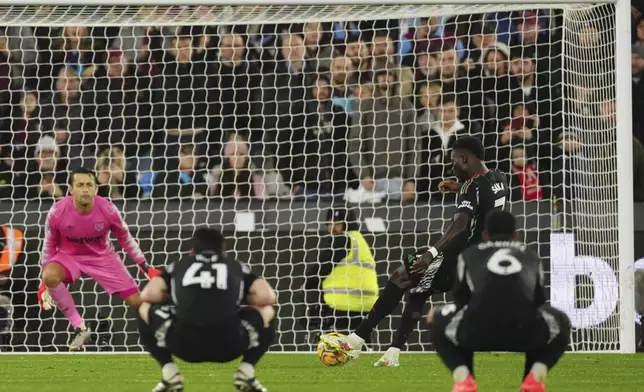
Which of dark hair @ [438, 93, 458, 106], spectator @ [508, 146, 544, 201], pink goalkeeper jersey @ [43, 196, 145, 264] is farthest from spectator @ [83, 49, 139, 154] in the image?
spectator @ [508, 146, 544, 201]

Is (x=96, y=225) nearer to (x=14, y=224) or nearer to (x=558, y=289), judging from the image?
(x=14, y=224)

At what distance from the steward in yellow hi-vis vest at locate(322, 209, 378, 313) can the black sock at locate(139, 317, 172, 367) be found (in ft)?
20.0

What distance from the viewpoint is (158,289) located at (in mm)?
6340

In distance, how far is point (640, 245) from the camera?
12.6 m

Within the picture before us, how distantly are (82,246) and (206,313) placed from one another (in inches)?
210

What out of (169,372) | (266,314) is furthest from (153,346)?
(266,314)

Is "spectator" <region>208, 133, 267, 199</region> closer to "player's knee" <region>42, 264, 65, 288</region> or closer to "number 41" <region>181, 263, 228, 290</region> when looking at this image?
"player's knee" <region>42, 264, 65, 288</region>

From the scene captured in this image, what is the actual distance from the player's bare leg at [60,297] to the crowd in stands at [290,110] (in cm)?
233

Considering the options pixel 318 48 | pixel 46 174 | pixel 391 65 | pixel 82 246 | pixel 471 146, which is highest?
pixel 318 48

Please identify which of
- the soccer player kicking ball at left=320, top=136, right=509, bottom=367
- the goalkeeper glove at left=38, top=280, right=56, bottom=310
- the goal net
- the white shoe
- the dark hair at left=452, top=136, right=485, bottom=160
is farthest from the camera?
the goal net

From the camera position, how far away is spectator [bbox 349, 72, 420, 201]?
45.0 feet

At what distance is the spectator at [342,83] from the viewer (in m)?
13.9

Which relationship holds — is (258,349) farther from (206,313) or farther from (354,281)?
(354,281)

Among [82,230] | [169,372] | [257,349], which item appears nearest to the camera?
[169,372]
